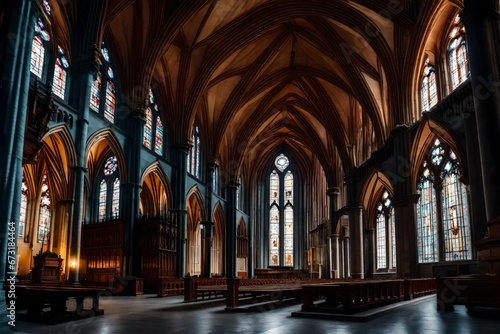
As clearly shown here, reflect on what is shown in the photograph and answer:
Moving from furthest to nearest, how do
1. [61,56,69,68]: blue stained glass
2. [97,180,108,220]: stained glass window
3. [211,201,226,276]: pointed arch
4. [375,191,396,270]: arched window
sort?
[211,201,226,276]: pointed arch < [375,191,396,270]: arched window < [97,180,108,220]: stained glass window < [61,56,69,68]: blue stained glass

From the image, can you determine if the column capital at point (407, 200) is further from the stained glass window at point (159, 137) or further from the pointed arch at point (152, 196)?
the pointed arch at point (152, 196)

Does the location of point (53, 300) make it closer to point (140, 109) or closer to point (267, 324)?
point (267, 324)

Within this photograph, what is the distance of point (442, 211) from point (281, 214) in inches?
1120

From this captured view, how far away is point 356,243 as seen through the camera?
94.5ft

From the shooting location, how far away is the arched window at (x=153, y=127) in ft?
80.5

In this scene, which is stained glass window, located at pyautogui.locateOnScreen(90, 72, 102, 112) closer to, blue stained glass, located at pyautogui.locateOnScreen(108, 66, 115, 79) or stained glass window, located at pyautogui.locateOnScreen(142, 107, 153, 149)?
blue stained glass, located at pyautogui.locateOnScreen(108, 66, 115, 79)

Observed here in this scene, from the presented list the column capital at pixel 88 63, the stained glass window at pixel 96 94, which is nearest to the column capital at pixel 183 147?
the stained glass window at pixel 96 94

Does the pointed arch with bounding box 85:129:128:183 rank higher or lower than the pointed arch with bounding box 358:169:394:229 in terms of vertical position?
higher

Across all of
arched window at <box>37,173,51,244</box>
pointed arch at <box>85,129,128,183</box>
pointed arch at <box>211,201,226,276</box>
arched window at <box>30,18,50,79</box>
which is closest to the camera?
arched window at <box>30,18,50,79</box>

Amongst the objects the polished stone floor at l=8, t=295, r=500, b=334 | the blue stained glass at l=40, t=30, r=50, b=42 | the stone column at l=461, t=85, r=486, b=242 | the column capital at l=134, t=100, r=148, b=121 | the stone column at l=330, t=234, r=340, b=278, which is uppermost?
the blue stained glass at l=40, t=30, r=50, b=42

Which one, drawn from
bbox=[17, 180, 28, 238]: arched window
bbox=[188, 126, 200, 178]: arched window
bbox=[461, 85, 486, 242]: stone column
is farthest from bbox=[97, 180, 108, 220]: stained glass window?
bbox=[461, 85, 486, 242]: stone column

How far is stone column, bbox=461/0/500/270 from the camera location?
12.2 meters

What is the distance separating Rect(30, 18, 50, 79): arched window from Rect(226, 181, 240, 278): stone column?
2198cm

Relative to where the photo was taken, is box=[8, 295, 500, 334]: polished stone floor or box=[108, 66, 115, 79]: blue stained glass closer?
box=[8, 295, 500, 334]: polished stone floor
